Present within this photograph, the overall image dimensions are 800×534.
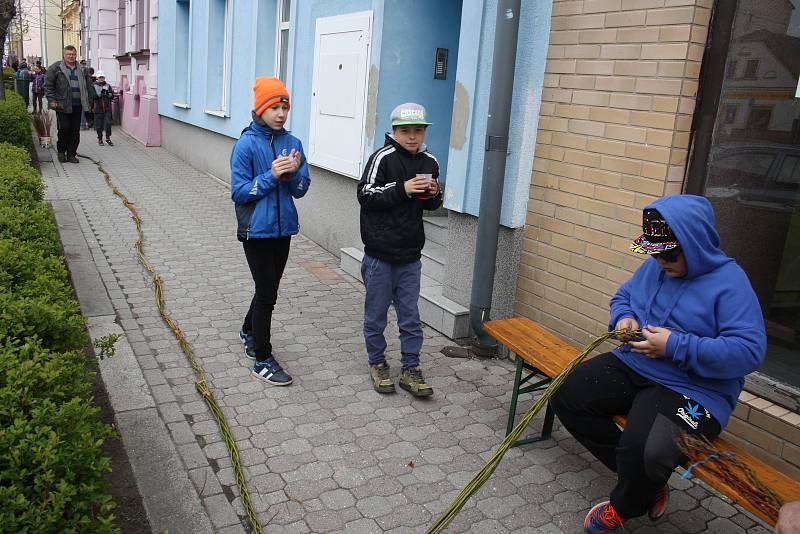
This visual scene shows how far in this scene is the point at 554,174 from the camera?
4875 mm

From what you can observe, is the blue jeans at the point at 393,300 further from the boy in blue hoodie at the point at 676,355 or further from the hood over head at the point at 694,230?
the hood over head at the point at 694,230

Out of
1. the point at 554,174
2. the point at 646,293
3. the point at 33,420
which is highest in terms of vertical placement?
the point at 554,174

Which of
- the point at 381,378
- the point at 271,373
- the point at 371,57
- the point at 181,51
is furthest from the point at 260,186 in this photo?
the point at 181,51

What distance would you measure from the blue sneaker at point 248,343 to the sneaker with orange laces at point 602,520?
2548mm

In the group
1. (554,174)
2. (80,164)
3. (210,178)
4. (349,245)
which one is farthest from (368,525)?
(80,164)

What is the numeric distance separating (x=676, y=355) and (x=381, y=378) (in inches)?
83.2

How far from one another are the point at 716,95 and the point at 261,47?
7.63 m

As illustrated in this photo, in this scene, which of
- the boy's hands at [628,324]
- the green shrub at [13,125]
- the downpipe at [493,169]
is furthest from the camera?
the green shrub at [13,125]

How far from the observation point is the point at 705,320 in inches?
117

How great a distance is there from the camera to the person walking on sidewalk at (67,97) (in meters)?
12.5

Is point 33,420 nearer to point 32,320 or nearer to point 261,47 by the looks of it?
point 32,320

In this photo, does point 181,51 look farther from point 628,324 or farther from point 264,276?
point 628,324

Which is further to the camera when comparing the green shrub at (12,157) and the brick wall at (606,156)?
the green shrub at (12,157)

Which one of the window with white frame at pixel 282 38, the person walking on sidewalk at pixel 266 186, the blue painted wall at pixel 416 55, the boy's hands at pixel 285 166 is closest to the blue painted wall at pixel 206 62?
the window with white frame at pixel 282 38
